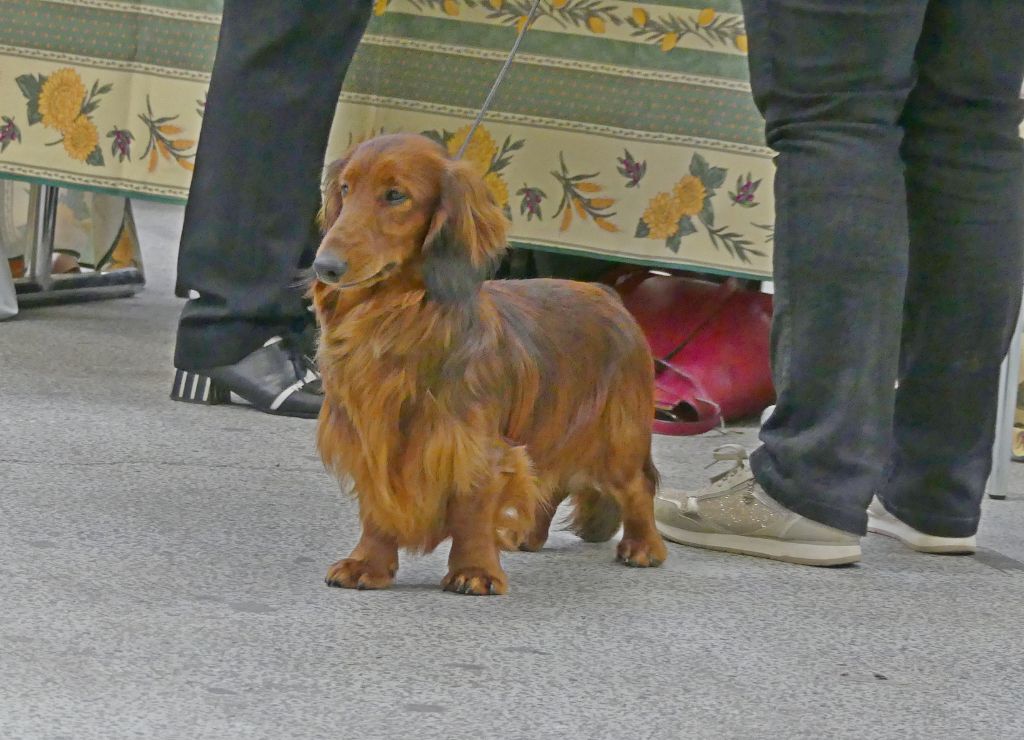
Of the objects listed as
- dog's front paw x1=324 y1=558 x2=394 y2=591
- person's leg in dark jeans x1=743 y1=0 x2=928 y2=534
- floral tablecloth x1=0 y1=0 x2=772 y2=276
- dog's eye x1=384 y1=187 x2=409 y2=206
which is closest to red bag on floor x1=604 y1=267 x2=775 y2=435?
floral tablecloth x1=0 y1=0 x2=772 y2=276

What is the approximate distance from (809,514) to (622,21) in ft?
4.42

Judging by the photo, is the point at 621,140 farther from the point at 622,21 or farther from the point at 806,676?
the point at 806,676

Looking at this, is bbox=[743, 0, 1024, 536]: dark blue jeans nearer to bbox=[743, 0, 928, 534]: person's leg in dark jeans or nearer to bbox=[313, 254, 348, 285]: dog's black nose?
bbox=[743, 0, 928, 534]: person's leg in dark jeans

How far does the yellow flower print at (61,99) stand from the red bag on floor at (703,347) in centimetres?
112

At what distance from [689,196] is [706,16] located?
0.33 metres

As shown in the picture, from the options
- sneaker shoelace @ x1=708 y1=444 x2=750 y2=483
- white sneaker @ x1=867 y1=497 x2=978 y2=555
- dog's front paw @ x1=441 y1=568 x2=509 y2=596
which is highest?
sneaker shoelace @ x1=708 y1=444 x2=750 y2=483

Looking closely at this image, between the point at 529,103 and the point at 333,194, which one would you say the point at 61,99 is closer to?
the point at 529,103

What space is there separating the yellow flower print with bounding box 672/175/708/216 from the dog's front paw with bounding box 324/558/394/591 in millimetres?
1492

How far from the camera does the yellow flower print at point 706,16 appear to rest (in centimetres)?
282

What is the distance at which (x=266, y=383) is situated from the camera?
8.18ft

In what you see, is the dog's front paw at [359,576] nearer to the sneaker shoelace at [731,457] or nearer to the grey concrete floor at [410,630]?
the grey concrete floor at [410,630]

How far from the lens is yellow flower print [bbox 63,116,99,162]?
9.79 ft

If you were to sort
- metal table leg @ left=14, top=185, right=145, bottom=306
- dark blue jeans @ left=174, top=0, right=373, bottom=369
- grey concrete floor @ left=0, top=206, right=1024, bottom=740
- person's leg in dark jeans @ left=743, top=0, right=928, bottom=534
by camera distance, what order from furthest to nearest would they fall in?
metal table leg @ left=14, top=185, right=145, bottom=306, dark blue jeans @ left=174, top=0, right=373, bottom=369, person's leg in dark jeans @ left=743, top=0, right=928, bottom=534, grey concrete floor @ left=0, top=206, right=1024, bottom=740

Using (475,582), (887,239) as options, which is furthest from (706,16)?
(475,582)
